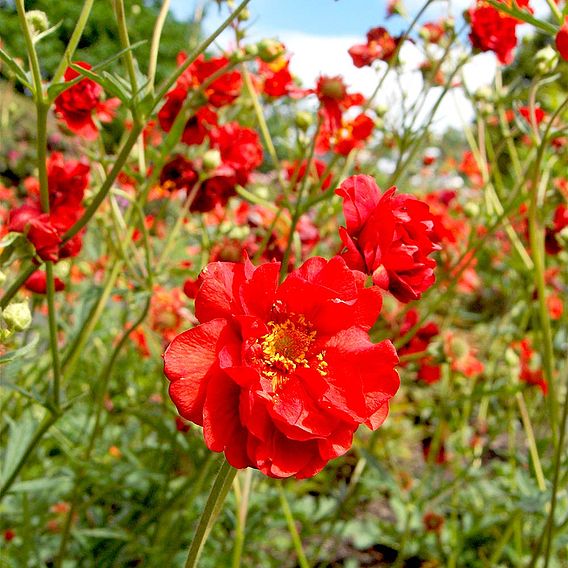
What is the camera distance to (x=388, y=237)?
27.5 inches

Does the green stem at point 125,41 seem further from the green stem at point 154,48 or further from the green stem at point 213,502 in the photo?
the green stem at point 213,502

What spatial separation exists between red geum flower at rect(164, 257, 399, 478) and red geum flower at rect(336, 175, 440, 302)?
0.05 meters

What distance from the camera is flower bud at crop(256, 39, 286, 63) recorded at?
1.21 m

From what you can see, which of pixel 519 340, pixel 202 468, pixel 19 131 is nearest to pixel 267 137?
pixel 202 468

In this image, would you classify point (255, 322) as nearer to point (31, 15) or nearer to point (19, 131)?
point (31, 15)

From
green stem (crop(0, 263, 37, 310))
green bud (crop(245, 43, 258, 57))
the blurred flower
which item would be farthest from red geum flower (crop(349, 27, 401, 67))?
the blurred flower

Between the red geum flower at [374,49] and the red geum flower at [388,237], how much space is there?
930 mm

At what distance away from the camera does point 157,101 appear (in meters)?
0.93

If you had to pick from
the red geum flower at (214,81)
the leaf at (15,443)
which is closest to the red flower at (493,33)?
the red geum flower at (214,81)

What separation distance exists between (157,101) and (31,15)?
0.28 m

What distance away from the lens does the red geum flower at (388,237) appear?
27.7 inches

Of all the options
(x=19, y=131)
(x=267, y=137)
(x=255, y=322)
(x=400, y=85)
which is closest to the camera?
(x=255, y=322)

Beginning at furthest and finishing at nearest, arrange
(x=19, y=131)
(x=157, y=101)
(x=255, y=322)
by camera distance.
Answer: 1. (x=19, y=131)
2. (x=157, y=101)
3. (x=255, y=322)

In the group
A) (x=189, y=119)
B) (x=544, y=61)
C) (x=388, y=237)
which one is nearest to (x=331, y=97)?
(x=189, y=119)
